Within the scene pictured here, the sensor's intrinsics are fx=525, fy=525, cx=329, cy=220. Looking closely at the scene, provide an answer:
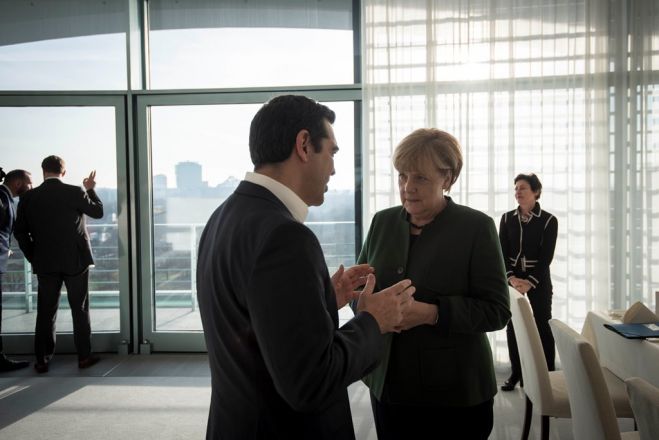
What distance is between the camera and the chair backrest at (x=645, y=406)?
3.78 feet

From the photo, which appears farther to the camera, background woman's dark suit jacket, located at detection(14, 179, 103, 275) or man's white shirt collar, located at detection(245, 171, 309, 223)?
background woman's dark suit jacket, located at detection(14, 179, 103, 275)

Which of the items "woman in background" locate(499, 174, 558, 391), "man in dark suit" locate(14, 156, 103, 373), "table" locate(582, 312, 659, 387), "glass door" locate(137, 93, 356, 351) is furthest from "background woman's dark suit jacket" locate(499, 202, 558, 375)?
"man in dark suit" locate(14, 156, 103, 373)

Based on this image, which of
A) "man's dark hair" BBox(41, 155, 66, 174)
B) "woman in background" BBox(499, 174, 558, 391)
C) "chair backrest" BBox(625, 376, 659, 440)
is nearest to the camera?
"chair backrest" BBox(625, 376, 659, 440)

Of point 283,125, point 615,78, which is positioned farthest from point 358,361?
point 615,78

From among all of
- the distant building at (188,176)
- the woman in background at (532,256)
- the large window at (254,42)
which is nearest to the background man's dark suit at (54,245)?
the distant building at (188,176)

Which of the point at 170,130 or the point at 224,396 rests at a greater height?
the point at 170,130

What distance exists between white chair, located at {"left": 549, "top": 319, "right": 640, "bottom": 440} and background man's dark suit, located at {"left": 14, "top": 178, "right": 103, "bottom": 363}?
3602 mm

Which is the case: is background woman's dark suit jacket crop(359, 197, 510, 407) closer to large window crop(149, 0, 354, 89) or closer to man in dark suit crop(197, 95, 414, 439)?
man in dark suit crop(197, 95, 414, 439)

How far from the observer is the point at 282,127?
3.44ft

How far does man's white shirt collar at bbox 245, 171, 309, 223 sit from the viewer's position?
104 centimetres

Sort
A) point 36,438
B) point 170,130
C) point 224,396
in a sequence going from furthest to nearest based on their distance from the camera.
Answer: point 170,130 < point 36,438 < point 224,396

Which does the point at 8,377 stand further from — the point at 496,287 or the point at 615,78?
the point at 615,78

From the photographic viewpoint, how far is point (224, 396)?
104cm

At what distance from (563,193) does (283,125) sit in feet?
12.0
